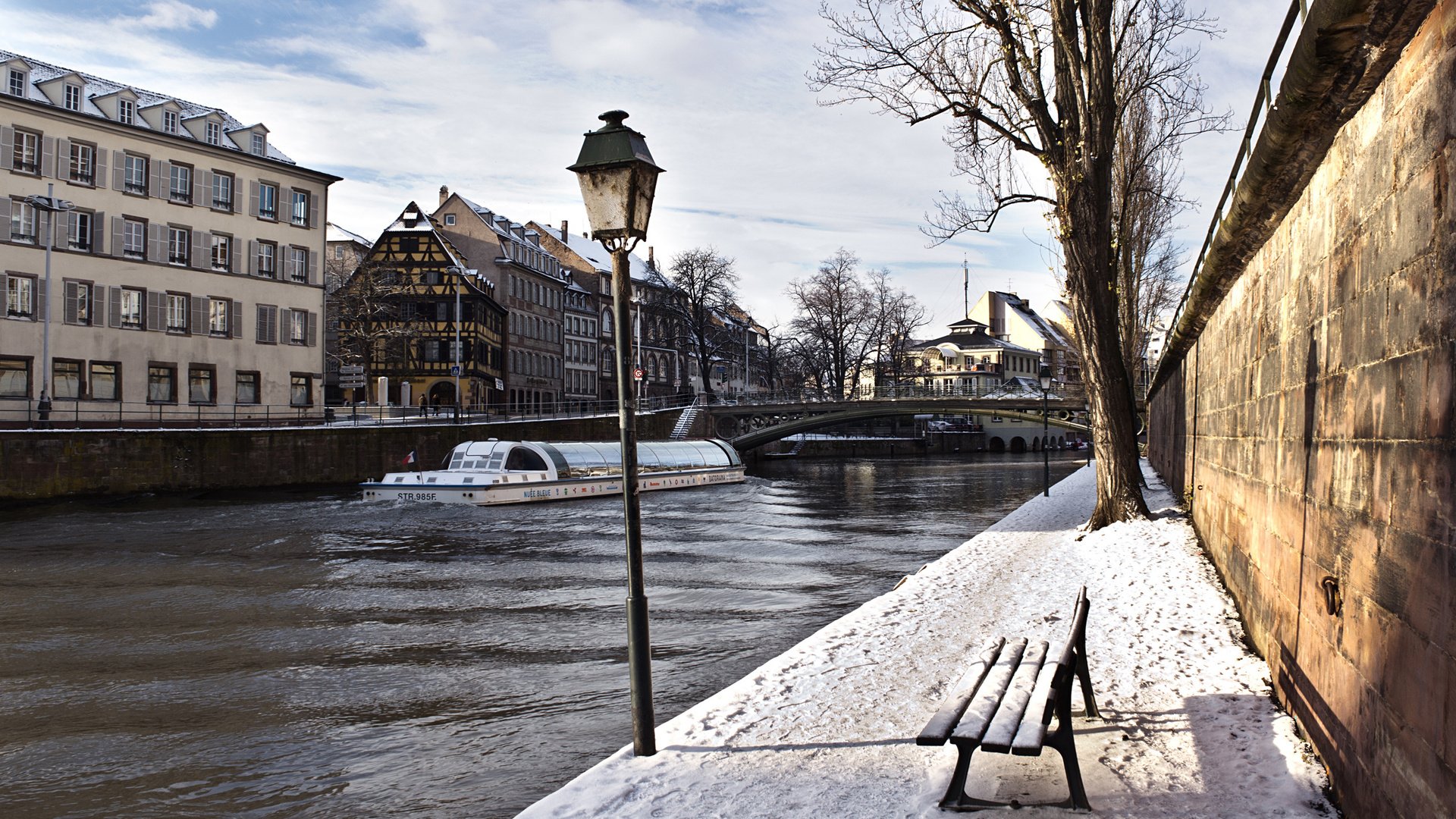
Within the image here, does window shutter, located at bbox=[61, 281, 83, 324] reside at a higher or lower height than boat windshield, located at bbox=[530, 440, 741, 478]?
higher

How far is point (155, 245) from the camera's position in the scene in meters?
42.3

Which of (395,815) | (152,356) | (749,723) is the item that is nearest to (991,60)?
(749,723)

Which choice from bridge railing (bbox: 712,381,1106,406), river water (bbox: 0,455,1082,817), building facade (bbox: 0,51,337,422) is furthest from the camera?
bridge railing (bbox: 712,381,1106,406)

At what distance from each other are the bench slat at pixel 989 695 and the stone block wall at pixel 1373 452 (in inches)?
58.8

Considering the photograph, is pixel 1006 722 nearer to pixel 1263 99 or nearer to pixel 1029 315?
pixel 1263 99

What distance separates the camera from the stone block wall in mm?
4035

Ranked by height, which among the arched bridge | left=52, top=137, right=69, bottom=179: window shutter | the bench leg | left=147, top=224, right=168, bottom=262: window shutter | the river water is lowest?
the river water

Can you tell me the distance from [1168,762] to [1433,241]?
300 centimetres

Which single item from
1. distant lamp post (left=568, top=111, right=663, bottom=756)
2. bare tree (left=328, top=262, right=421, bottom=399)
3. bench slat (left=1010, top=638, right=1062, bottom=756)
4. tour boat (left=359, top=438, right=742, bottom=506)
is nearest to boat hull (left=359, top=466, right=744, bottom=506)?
tour boat (left=359, top=438, right=742, bottom=506)

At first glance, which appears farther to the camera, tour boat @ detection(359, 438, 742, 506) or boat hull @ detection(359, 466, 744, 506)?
tour boat @ detection(359, 438, 742, 506)

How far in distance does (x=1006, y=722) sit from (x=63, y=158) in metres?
42.8

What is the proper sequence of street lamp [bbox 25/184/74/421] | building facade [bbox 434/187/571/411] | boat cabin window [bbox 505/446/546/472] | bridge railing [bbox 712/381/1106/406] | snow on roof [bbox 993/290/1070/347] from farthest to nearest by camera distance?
snow on roof [bbox 993/290/1070/347] < building facade [bbox 434/187/571/411] < bridge railing [bbox 712/381/1106/406] < street lamp [bbox 25/184/74/421] < boat cabin window [bbox 505/446/546/472]

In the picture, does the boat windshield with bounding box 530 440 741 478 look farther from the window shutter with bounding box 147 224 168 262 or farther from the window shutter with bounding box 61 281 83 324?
the window shutter with bounding box 61 281 83 324

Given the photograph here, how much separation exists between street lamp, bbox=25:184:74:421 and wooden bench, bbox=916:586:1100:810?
35062 mm
